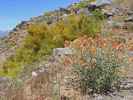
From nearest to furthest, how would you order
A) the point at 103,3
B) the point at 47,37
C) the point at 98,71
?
the point at 98,71
the point at 47,37
the point at 103,3

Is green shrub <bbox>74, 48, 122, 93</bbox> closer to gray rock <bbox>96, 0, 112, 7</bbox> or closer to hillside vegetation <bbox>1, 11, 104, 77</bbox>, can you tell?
hillside vegetation <bbox>1, 11, 104, 77</bbox>

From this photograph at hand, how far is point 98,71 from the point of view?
8609 mm

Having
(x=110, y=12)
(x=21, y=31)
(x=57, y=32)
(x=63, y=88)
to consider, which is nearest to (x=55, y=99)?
(x=63, y=88)

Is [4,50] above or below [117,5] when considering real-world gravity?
below

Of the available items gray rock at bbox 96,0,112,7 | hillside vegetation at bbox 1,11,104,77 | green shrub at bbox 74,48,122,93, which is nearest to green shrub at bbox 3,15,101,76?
hillside vegetation at bbox 1,11,104,77

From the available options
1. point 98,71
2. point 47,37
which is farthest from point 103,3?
point 98,71

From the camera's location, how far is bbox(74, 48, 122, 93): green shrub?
8570 mm

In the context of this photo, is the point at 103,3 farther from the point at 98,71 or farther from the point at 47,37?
the point at 98,71

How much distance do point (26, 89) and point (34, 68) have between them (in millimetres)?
3844

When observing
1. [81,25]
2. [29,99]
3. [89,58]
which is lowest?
[29,99]

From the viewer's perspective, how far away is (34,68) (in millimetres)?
11984

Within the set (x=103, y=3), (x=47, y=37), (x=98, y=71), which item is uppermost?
(x=103, y=3)

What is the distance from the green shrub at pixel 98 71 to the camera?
8570 millimetres

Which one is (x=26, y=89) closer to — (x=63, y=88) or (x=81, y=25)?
(x=63, y=88)
